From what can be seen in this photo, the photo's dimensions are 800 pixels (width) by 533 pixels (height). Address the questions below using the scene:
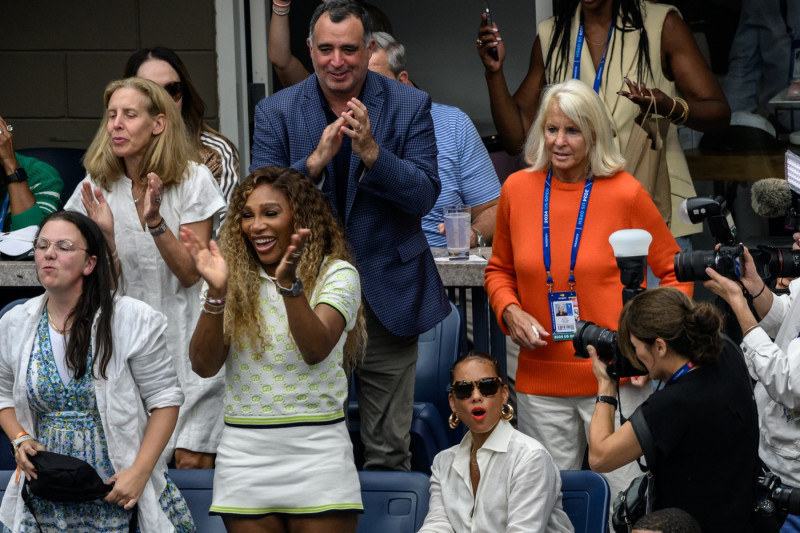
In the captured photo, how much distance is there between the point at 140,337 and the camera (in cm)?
370

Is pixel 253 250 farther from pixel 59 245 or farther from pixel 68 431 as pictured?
pixel 68 431

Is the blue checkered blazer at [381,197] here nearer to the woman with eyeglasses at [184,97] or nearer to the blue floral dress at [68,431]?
the woman with eyeglasses at [184,97]

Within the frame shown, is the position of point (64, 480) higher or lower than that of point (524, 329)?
lower

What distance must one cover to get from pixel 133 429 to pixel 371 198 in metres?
1.10

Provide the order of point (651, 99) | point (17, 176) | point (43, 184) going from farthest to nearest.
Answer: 1. point (43, 184)
2. point (17, 176)
3. point (651, 99)

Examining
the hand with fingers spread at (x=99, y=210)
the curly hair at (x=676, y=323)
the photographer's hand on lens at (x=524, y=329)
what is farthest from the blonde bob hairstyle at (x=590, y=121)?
the hand with fingers spread at (x=99, y=210)

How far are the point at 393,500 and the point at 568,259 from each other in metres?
1.00

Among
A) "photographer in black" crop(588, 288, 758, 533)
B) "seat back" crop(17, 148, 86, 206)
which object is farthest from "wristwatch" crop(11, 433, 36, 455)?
"seat back" crop(17, 148, 86, 206)

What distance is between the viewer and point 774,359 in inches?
149

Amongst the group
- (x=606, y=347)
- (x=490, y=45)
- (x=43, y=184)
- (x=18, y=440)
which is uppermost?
(x=490, y=45)

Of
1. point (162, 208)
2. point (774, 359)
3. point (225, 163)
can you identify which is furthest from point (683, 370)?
point (225, 163)

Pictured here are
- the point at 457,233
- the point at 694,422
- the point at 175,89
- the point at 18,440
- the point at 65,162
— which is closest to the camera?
the point at 694,422

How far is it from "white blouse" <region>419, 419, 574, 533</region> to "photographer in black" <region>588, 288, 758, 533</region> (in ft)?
1.24

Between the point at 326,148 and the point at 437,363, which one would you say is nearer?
the point at 326,148
